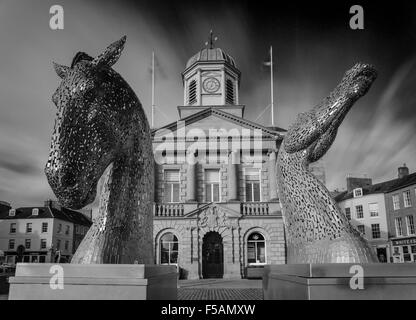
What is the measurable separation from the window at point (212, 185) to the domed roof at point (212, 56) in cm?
989

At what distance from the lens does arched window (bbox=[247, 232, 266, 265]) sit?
25.5 meters

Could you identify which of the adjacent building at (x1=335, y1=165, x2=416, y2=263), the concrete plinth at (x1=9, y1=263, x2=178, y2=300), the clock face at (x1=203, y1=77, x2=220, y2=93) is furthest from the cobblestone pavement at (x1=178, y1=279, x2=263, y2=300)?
the adjacent building at (x1=335, y1=165, x2=416, y2=263)

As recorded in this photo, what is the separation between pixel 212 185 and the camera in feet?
91.1

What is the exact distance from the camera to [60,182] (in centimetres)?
320

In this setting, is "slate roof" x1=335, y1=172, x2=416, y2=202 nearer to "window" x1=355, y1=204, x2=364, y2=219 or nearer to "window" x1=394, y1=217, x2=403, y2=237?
"window" x1=355, y1=204, x2=364, y2=219

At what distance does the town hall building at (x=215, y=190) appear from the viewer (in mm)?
25422

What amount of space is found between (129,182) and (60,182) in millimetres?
935

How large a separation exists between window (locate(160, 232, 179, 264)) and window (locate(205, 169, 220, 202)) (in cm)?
389

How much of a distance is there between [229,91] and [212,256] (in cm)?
1418

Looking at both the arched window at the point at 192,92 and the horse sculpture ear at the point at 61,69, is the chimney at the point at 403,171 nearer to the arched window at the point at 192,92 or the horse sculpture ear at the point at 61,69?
the arched window at the point at 192,92

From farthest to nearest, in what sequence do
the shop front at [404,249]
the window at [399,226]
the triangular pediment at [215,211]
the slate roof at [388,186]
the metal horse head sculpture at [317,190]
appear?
the window at [399,226], the slate roof at [388,186], the shop front at [404,249], the triangular pediment at [215,211], the metal horse head sculpture at [317,190]

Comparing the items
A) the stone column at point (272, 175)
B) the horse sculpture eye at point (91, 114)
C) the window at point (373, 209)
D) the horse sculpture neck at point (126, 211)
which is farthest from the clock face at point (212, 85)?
the horse sculpture eye at point (91, 114)
